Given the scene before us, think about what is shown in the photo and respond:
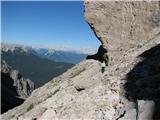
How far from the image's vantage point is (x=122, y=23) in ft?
106

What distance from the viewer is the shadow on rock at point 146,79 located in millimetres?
17416

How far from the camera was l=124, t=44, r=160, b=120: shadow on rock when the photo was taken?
17416 millimetres

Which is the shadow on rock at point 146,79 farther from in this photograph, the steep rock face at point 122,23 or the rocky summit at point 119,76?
the steep rock face at point 122,23

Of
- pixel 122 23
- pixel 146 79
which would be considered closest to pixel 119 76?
pixel 146 79

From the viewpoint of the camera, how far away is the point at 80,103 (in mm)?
22266

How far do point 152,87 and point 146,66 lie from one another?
4.30 metres

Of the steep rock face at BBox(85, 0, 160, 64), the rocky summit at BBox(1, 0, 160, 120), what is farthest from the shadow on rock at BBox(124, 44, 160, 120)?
the steep rock face at BBox(85, 0, 160, 64)

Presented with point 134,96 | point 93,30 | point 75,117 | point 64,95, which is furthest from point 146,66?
point 93,30

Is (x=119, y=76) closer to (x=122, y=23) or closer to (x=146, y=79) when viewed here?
(x=146, y=79)

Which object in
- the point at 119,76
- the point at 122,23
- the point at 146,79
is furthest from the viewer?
the point at 122,23

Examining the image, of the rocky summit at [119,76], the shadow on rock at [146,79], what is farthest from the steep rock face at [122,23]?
the shadow on rock at [146,79]

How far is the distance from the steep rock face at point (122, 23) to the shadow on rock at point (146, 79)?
6.12 meters

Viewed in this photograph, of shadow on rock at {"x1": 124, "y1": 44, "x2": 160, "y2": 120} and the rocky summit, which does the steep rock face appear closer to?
the rocky summit

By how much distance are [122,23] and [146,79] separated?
13635mm
